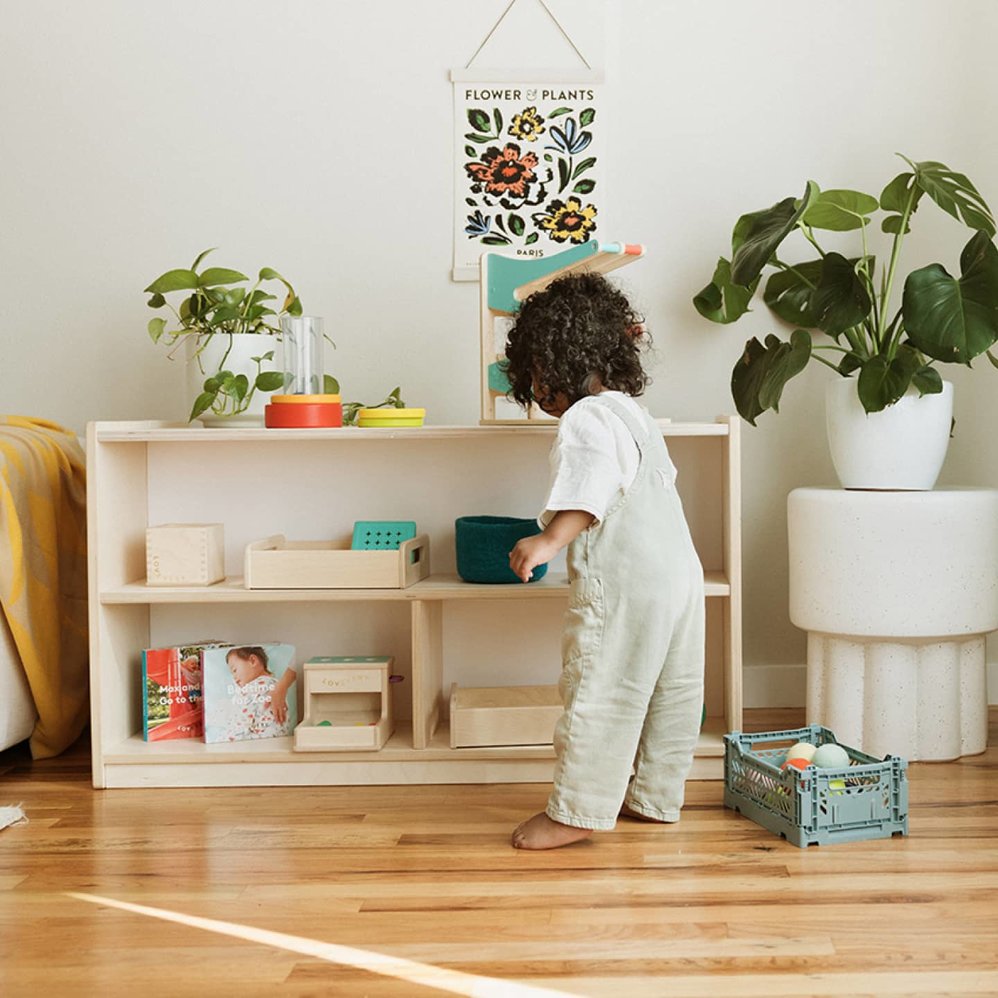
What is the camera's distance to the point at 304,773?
2.12 metres

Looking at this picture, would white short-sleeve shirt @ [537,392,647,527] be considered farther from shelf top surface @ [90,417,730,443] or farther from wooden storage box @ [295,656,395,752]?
wooden storage box @ [295,656,395,752]

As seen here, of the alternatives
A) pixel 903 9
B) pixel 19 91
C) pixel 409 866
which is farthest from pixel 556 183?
pixel 409 866

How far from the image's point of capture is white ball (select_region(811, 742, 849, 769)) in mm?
1847

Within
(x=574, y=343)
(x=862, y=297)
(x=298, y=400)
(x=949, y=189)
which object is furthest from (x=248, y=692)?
(x=949, y=189)

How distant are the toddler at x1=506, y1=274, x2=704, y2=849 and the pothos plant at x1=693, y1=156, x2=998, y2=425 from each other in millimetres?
432

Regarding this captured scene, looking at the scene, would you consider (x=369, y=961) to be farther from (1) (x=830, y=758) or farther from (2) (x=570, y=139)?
(2) (x=570, y=139)

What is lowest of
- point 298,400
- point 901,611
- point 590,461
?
point 901,611

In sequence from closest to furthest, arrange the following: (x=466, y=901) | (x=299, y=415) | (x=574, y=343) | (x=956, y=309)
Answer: (x=466, y=901) < (x=574, y=343) < (x=956, y=309) < (x=299, y=415)

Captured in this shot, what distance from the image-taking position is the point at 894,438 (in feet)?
7.16

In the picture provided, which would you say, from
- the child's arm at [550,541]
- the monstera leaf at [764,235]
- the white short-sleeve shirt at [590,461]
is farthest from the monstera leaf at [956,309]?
the child's arm at [550,541]

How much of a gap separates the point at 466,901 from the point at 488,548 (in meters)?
0.76

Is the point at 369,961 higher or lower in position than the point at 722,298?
lower

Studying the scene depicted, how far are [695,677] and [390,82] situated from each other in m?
1.42

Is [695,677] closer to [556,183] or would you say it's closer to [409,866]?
[409,866]
